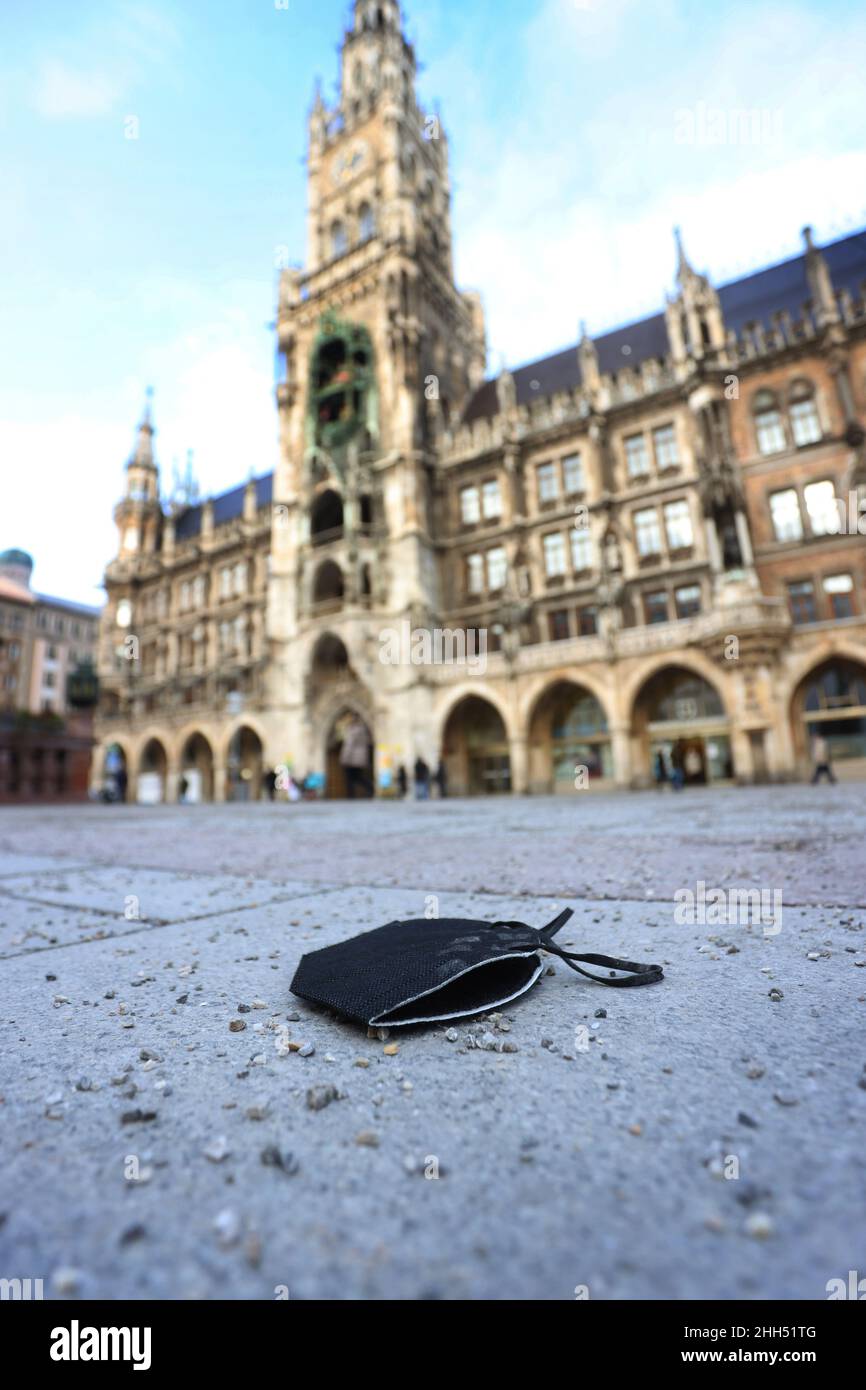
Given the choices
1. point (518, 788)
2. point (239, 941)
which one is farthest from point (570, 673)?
point (239, 941)

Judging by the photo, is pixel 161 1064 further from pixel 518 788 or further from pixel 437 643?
pixel 437 643

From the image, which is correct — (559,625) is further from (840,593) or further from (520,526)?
(840,593)

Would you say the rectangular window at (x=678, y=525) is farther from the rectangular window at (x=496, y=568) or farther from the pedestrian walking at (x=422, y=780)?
the pedestrian walking at (x=422, y=780)

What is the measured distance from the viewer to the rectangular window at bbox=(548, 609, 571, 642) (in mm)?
23312

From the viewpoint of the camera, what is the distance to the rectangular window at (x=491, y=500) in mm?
25172

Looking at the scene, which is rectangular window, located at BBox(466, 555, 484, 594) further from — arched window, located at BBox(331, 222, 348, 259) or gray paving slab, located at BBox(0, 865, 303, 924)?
gray paving slab, located at BBox(0, 865, 303, 924)

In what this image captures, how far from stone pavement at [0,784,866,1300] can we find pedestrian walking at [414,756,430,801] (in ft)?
63.3

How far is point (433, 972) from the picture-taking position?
1270 millimetres

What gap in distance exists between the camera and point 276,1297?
54 cm

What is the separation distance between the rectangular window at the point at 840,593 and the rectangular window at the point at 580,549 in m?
7.47

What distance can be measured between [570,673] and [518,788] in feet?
13.6

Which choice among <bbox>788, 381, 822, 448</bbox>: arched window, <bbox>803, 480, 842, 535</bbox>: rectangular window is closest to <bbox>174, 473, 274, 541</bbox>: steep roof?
<bbox>788, 381, 822, 448</bbox>: arched window
